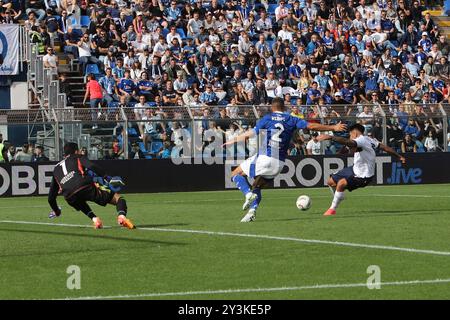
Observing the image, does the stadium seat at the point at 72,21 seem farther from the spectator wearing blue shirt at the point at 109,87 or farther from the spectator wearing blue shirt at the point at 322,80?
the spectator wearing blue shirt at the point at 322,80

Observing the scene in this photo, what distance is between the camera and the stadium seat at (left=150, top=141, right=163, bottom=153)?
30219mm

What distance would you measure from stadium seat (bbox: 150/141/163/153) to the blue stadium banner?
620cm

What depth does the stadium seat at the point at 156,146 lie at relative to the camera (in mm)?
30219

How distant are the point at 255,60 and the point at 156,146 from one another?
6.67 m

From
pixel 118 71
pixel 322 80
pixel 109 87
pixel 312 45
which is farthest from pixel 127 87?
pixel 312 45

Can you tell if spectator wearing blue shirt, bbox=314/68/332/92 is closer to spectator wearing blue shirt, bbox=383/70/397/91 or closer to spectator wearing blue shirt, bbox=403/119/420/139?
spectator wearing blue shirt, bbox=383/70/397/91

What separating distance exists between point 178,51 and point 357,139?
15.8 metres

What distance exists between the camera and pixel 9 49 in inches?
1323

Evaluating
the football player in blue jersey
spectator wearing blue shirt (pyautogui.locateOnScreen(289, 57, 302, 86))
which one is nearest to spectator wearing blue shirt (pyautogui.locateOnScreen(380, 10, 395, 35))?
spectator wearing blue shirt (pyautogui.locateOnScreen(289, 57, 302, 86))

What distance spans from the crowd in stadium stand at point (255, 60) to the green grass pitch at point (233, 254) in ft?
35.2

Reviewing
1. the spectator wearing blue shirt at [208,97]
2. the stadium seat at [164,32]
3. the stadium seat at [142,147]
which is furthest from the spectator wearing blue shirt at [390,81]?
the stadium seat at [142,147]
